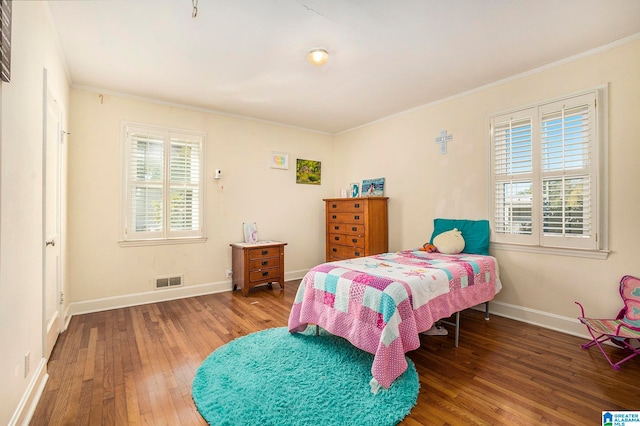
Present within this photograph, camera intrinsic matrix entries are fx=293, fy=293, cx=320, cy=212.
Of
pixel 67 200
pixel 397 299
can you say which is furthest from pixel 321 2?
pixel 67 200

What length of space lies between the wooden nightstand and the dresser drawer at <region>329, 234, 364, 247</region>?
3.19ft

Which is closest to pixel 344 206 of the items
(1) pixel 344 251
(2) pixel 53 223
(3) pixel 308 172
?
(1) pixel 344 251

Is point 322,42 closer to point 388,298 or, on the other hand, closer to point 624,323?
point 388,298

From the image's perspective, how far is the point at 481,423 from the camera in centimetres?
170

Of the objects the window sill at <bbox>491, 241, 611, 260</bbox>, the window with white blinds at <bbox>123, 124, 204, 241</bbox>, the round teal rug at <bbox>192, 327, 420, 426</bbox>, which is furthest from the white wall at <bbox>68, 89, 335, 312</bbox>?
the window sill at <bbox>491, 241, 611, 260</bbox>

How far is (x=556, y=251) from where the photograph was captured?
9.94 feet

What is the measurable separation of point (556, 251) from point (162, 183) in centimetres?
479

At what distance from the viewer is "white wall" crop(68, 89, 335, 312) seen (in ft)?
11.7

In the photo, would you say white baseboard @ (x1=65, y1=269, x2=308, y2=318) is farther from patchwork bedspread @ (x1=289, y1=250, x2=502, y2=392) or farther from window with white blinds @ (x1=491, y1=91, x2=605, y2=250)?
window with white blinds @ (x1=491, y1=91, x2=605, y2=250)

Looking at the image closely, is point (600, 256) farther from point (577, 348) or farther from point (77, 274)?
point (77, 274)

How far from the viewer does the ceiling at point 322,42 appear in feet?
7.27

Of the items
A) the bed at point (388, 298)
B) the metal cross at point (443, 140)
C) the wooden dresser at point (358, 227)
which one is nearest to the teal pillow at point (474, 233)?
the bed at point (388, 298)

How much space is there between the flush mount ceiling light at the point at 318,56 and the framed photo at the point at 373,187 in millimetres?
2420

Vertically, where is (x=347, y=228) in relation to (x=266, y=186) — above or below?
below
